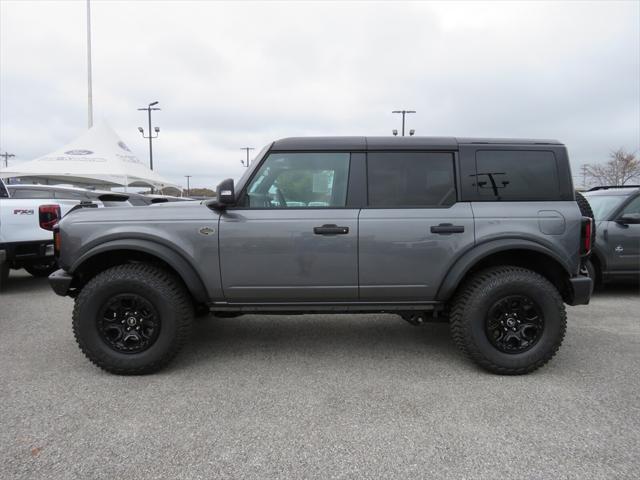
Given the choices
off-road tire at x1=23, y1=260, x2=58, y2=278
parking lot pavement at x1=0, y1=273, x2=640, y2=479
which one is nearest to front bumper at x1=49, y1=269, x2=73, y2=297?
parking lot pavement at x1=0, y1=273, x2=640, y2=479

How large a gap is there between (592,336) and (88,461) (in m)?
4.47

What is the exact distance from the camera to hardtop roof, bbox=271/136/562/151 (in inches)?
132

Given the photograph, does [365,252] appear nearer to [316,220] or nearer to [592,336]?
[316,220]

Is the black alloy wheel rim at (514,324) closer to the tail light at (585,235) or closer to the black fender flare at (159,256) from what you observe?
the tail light at (585,235)

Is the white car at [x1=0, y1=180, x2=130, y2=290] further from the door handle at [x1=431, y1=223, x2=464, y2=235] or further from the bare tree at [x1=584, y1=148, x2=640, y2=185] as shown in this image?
the bare tree at [x1=584, y1=148, x2=640, y2=185]

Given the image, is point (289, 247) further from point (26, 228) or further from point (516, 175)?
point (26, 228)

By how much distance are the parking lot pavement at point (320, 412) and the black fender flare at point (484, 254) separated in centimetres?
78

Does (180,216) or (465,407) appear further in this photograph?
(180,216)

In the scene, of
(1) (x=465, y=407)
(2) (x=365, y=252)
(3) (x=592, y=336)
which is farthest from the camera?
(3) (x=592, y=336)

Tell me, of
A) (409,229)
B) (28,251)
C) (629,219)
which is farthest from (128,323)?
(629,219)

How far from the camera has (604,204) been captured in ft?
19.7

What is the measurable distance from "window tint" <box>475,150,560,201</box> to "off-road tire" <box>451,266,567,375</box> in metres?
0.66

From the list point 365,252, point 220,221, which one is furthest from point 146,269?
point 365,252

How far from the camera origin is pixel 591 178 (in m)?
36.3
